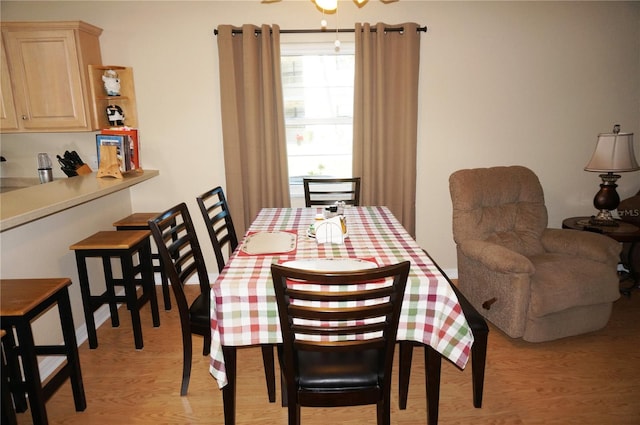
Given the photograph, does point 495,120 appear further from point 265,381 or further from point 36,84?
point 36,84

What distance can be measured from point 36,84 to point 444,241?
3533 mm

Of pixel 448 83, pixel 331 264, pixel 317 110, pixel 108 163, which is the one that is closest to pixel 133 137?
pixel 108 163

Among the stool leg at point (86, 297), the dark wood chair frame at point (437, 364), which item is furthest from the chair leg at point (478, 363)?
the stool leg at point (86, 297)

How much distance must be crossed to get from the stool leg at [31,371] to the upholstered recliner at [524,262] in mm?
2333

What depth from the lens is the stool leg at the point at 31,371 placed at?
5.08ft

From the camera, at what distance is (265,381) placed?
7.07 ft

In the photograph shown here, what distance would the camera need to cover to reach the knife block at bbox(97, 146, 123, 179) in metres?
2.78

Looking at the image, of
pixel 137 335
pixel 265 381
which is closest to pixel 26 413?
pixel 137 335

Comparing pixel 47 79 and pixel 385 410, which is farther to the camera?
pixel 47 79

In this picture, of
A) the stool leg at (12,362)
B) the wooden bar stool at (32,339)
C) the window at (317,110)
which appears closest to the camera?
the wooden bar stool at (32,339)

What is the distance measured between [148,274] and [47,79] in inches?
66.0

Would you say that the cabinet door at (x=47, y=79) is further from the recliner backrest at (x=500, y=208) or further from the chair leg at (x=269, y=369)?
the recliner backrest at (x=500, y=208)

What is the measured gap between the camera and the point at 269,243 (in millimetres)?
1907

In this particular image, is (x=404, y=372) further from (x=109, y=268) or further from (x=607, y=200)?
(x=607, y=200)
